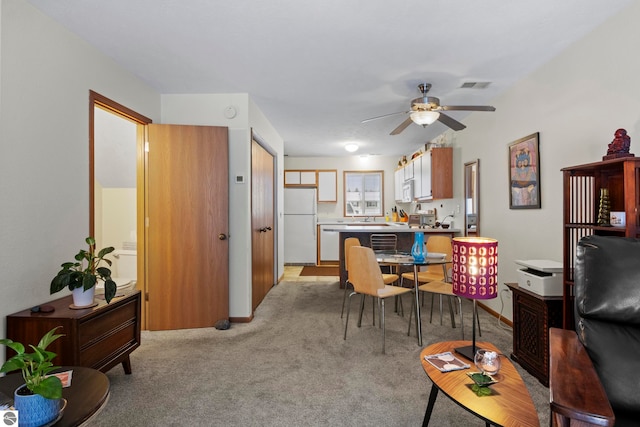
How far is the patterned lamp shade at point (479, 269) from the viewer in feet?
5.17

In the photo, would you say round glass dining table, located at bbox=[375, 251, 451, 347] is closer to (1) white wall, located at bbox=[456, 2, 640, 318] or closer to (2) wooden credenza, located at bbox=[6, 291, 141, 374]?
(1) white wall, located at bbox=[456, 2, 640, 318]

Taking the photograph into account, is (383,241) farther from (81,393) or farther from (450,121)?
(81,393)

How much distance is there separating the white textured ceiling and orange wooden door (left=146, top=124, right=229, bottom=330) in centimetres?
61

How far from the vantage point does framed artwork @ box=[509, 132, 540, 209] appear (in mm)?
3094

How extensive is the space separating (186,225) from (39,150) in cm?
147

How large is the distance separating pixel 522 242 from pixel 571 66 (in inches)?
62.0

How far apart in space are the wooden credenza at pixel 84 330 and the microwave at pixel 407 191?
16.4 ft

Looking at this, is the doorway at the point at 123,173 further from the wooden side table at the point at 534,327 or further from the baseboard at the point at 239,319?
the wooden side table at the point at 534,327

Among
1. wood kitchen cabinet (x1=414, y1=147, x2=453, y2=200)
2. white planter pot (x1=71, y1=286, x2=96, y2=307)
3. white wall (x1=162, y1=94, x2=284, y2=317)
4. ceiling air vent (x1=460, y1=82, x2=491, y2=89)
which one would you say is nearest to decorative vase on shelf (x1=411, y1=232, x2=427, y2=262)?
ceiling air vent (x1=460, y1=82, x2=491, y2=89)

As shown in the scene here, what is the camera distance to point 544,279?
2.41 m

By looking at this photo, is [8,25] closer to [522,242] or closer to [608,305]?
[608,305]

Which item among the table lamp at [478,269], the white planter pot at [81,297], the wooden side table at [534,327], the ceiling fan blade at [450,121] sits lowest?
the wooden side table at [534,327]

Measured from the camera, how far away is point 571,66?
8.69 ft

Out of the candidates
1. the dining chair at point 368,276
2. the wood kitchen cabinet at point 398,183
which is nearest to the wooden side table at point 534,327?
the dining chair at point 368,276
